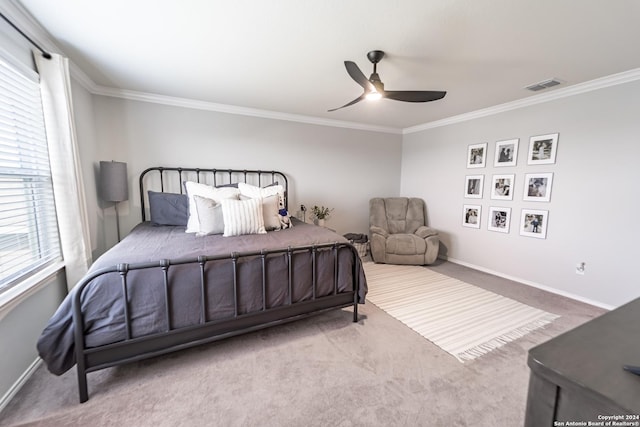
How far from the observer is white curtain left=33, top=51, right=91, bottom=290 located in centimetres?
197

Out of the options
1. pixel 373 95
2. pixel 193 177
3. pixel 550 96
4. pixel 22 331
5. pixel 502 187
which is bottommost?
pixel 22 331

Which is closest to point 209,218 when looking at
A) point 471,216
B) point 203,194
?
point 203,194

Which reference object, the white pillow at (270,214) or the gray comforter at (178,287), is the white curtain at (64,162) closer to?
the gray comforter at (178,287)

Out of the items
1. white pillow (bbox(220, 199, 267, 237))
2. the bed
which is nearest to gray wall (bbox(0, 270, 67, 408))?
the bed

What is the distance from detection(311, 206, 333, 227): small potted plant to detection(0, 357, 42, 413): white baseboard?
10.4ft

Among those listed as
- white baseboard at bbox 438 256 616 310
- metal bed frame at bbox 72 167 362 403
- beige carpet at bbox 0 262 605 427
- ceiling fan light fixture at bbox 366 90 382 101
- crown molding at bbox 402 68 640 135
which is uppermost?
crown molding at bbox 402 68 640 135

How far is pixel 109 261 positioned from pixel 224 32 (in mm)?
1762

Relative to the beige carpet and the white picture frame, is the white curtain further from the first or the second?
the white picture frame

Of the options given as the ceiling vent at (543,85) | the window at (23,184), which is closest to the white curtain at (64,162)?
the window at (23,184)

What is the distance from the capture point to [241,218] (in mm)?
2586

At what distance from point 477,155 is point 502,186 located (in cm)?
58

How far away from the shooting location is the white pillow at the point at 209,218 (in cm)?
256

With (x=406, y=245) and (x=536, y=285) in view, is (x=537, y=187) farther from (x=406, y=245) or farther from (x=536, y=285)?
(x=406, y=245)

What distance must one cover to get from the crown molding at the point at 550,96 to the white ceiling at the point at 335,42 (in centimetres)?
15
